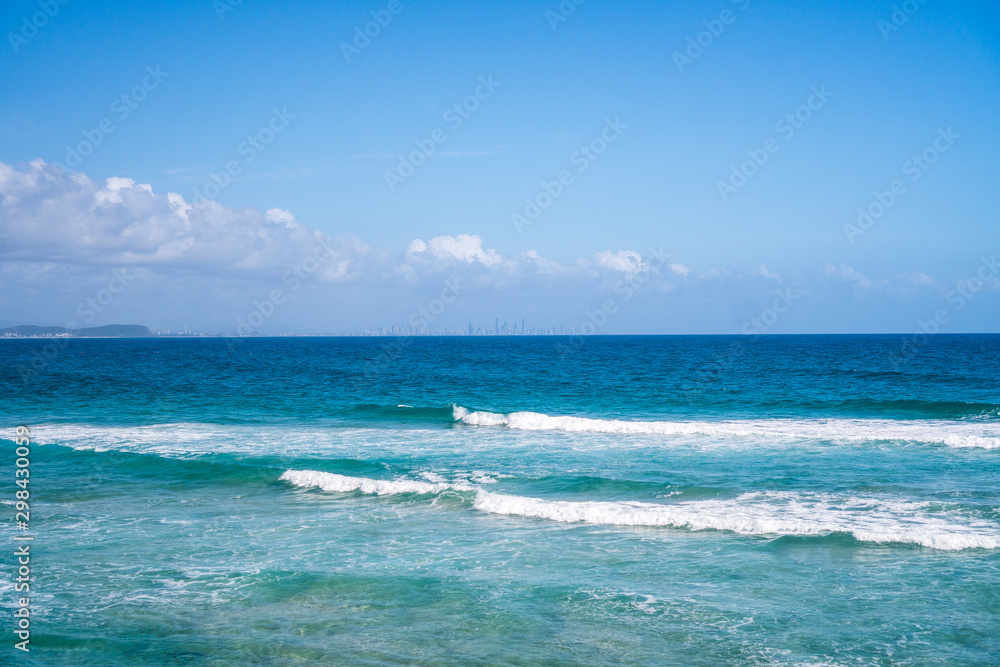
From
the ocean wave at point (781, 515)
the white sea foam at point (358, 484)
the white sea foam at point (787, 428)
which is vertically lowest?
the white sea foam at point (358, 484)

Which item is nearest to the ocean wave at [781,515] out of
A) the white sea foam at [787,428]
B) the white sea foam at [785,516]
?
the white sea foam at [785,516]

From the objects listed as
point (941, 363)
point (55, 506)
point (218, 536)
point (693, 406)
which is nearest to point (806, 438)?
point (693, 406)

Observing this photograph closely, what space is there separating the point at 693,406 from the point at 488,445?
51.3ft

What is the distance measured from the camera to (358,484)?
65.5 ft

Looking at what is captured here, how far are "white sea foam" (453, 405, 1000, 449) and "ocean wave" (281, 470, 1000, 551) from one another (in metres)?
10.1

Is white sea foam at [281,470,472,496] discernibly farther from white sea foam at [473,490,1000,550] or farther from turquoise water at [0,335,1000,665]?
white sea foam at [473,490,1000,550]

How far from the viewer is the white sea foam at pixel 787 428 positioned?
1023 inches

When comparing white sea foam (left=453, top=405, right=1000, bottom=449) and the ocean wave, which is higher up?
white sea foam (left=453, top=405, right=1000, bottom=449)

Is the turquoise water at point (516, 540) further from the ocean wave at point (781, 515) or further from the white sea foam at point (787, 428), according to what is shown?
the white sea foam at point (787, 428)

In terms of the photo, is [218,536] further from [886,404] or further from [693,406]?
[886,404]

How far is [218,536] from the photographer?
15.1 meters

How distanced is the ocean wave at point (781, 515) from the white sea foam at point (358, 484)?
0.07m

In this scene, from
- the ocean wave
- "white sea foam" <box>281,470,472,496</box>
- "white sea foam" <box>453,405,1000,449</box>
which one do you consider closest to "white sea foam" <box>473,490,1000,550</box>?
the ocean wave

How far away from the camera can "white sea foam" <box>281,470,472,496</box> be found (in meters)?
19.1
